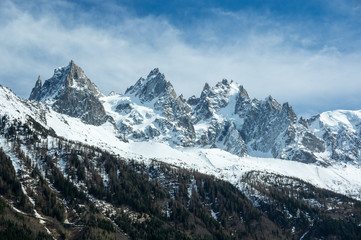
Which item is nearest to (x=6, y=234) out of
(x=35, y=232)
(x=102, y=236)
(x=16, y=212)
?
(x=35, y=232)

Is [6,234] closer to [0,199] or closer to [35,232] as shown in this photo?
[35,232]

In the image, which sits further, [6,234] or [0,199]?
[0,199]

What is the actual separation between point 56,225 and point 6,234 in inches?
1398

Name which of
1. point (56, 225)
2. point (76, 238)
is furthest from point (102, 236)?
point (56, 225)

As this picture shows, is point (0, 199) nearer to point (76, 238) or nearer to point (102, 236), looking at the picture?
point (76, 238)

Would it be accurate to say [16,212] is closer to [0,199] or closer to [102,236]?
[0,199]

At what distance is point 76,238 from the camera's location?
19438cm

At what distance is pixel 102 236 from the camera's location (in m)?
196

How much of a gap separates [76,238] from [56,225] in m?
13.4

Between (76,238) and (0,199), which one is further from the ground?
(0,199)

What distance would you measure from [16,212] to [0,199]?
1161cm

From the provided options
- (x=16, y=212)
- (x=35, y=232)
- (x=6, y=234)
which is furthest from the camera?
(x=16, y=212)

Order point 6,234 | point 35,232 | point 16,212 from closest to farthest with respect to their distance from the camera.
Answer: point 6,234 < point 35,232 < point 16,212

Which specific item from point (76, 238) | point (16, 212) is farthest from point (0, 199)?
point (76, 238)
